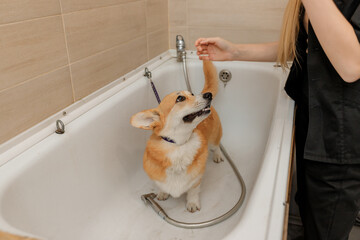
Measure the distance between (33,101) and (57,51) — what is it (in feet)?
0.67

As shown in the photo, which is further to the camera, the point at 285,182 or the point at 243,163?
the point at 243,163

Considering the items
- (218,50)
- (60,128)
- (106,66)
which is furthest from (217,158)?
(60,128)

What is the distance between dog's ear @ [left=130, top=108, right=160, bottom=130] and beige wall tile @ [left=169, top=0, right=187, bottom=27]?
966 mm

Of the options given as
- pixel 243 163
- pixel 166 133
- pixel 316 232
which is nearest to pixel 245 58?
pixel 166 133

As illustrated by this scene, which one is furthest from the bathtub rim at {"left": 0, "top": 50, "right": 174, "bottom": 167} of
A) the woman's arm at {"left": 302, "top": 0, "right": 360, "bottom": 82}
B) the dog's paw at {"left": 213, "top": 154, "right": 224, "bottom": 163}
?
the woman's arm at {"left": 302, "top": 0, "right": 360, "bottom": 82}

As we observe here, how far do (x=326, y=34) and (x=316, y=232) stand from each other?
70 centimetres

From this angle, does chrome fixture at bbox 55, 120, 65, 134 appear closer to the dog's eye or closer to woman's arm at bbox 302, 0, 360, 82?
the dog's eye

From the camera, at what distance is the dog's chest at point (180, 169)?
1.18 metres

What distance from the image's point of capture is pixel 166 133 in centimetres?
117

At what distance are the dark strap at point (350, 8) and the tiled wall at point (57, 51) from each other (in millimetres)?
922

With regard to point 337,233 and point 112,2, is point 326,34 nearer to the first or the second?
point 337,233

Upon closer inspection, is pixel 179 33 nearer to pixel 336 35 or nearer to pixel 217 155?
pixel 217 155

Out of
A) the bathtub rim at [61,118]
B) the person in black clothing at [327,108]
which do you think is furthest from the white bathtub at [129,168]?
the person in black clothing at [327,108]

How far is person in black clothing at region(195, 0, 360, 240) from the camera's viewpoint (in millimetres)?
787
